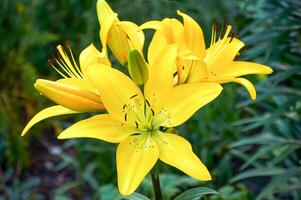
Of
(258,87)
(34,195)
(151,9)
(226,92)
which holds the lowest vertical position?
(34,195)

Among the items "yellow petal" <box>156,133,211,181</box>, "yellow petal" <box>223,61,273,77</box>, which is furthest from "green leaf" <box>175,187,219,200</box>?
"yellow petal" <box>223,61,273,77</box>

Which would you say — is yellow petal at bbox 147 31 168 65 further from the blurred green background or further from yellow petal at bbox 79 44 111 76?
the blurred green background

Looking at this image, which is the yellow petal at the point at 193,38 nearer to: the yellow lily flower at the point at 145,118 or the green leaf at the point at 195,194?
the yellow lily flower at the point at 145,118

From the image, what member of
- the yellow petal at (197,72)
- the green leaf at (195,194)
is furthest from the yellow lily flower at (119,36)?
the green leaf at (195,194)

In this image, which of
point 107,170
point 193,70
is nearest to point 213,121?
point 107,170

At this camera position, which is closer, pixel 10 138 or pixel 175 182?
pixel 175 182

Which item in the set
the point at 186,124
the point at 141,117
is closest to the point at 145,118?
the point at 141,117

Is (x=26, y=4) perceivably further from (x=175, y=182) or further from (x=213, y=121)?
(x=175, y=182)
